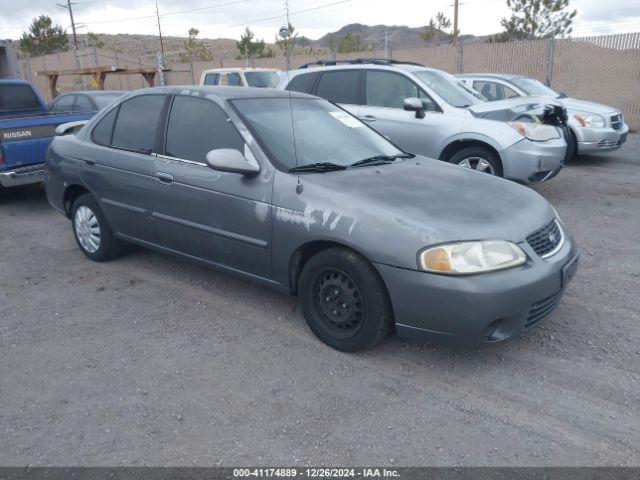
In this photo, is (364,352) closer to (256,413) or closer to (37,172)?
(256,413)

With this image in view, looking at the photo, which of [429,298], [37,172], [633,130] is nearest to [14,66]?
[37,172]

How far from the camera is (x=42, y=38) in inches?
1922

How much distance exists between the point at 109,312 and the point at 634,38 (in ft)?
51.1

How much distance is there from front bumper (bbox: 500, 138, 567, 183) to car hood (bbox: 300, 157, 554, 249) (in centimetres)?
295

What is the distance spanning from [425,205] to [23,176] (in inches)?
225

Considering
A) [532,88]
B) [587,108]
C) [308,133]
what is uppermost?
[308,133]

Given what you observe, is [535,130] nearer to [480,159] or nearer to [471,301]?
[480,159]

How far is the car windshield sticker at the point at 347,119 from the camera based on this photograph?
4529 mm

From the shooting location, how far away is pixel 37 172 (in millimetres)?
7039

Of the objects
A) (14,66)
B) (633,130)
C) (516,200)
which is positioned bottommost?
(633,130)

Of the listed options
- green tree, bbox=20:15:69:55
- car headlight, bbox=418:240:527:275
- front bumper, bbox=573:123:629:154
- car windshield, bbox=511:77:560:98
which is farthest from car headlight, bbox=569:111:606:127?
green tree, bbox=20:15:69:55

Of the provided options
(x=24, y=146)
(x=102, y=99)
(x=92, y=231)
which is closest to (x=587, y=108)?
(x=92, y=231)

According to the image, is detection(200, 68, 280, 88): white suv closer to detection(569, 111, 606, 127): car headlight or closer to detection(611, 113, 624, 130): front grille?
detection(569, 111, 606, 127): car headlight

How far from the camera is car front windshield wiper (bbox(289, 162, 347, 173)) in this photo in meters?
3.69
